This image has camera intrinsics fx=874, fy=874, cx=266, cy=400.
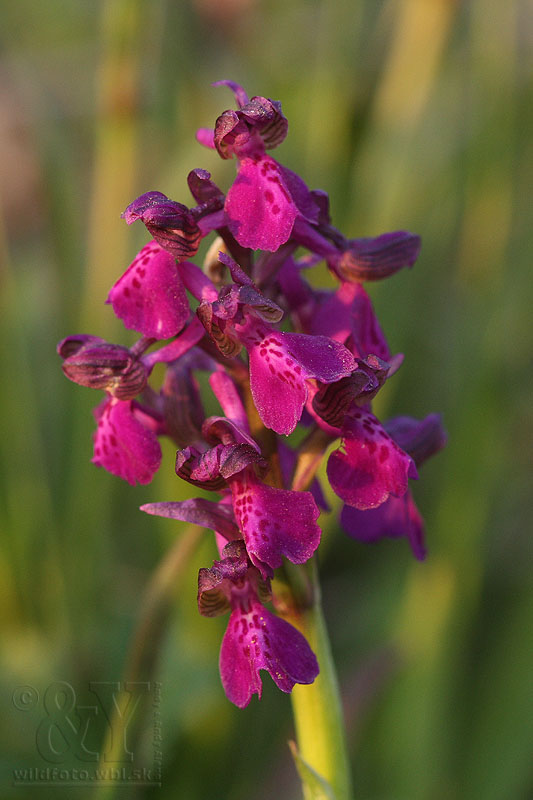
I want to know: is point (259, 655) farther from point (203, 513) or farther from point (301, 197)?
point (301, 197)

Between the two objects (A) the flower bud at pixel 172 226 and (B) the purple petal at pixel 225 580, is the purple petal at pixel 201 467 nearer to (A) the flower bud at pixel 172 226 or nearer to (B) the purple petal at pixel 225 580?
(B) the purple petal at pixel 225 580

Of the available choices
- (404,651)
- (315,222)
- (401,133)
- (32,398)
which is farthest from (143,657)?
(401,133)

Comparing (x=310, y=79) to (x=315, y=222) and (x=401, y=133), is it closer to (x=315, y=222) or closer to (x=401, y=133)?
(x=401, y=133)

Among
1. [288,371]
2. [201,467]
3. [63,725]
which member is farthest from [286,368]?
[63,725]

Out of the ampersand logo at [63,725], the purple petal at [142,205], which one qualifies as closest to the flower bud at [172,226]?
the purple petal at [142,205]

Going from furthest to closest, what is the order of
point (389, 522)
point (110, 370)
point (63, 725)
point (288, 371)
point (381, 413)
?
1. point (381, 413)
2. point (63, 725)
3. point (389, 522)
4. point (110, 370)
5. point (288, 371)

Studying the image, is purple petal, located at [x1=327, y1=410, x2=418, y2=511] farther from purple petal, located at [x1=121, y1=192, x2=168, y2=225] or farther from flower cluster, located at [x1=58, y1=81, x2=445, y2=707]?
purple petal, located at [x1=121, y1=192, x2=168, y2=225]
